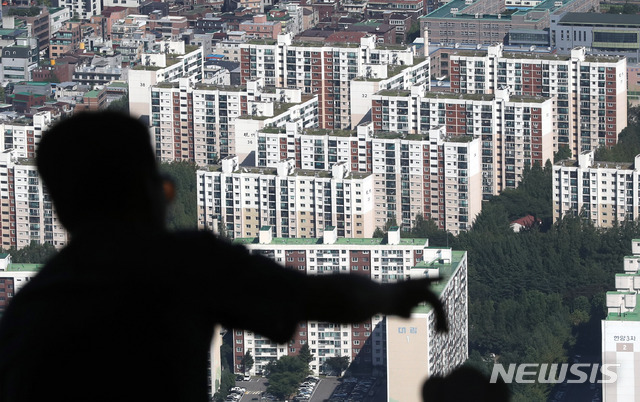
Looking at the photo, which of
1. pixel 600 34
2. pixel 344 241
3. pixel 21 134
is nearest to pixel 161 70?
pixel 21 134

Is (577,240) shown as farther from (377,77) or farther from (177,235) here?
(177,235)

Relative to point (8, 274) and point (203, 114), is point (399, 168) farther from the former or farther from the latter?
point (8, 274)

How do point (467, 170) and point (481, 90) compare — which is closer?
point (467, 170)

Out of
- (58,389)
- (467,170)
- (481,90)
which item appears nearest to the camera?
(58,389)

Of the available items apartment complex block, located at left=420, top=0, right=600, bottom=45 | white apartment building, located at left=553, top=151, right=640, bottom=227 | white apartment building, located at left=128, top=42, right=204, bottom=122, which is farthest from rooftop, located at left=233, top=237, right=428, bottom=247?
apartment complex block, located at left=420, top=0, right=600, bottom=45

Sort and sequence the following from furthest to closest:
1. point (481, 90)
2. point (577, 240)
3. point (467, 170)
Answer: point (481, 90), point (467, 170), point (577, 240)

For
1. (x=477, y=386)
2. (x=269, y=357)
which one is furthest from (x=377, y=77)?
(x=477, y=386)

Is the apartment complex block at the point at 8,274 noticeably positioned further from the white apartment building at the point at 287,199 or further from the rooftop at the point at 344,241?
the white apartment building at the point at 287,199
